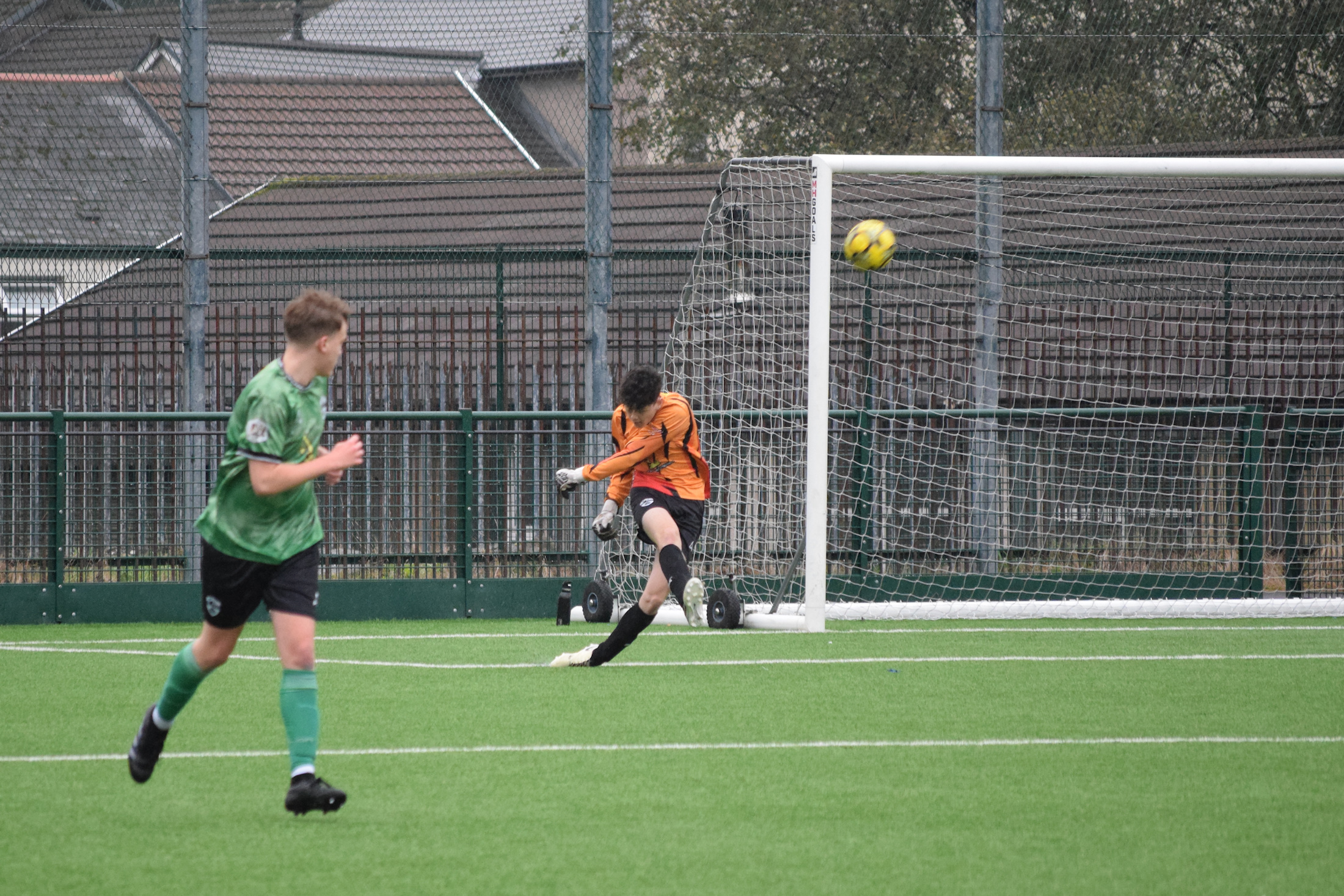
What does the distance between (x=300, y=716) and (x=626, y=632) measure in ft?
11.9

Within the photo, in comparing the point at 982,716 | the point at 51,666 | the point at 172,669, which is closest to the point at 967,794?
the point at 982,716

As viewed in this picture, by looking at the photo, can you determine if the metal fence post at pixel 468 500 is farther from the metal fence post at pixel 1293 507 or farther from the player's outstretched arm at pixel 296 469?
the player's outstretched arm at pixel 296 469

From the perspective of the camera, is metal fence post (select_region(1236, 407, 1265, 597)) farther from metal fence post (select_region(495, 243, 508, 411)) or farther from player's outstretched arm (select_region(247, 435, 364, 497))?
player's outstretched arm (select_region(247, 435, 364, 497))

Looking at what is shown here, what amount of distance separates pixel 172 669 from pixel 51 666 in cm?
411

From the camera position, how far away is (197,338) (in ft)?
38.3

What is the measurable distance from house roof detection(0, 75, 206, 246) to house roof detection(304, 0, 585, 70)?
6.04 ft

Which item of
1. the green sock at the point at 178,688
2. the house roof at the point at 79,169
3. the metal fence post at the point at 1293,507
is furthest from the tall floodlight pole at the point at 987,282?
the green sock at the point at 178,688

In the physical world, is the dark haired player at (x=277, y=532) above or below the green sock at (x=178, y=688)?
above

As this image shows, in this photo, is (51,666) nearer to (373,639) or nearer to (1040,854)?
(373,639)

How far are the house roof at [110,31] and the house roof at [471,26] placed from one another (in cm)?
63

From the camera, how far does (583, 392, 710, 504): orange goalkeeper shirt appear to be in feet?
28.8

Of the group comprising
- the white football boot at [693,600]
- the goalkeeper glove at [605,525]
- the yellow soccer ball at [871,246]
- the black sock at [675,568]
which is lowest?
the white football boot at [693,600]

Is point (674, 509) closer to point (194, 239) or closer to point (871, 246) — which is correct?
point (871, 246)

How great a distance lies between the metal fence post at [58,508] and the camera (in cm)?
1154
